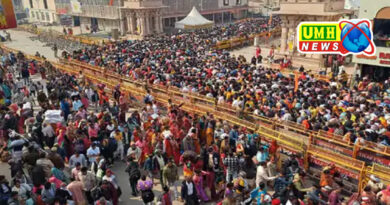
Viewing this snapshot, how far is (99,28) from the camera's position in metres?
53.9

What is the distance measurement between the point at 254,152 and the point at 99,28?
48782mm

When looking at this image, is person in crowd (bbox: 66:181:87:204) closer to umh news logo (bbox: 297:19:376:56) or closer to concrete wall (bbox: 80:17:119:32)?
umh news logo (bbox: 297:19:376:56)

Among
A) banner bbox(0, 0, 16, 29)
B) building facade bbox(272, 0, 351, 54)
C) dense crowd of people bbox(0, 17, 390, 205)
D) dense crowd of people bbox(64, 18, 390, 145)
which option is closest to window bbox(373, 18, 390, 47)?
dense crowd of people bbox(64, 18, 390, 145)

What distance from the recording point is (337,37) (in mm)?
19500

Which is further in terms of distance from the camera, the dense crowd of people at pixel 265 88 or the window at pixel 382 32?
the window at pixel 382 32

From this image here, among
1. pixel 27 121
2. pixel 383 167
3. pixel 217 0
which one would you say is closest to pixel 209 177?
pixel 383 167

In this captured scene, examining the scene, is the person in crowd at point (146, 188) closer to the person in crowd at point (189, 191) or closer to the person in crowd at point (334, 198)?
the person in crowd at point (189, 191)

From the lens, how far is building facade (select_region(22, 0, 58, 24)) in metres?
65.7

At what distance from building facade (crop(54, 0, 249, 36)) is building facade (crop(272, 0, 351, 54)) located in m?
18.7

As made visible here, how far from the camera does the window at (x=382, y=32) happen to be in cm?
1983

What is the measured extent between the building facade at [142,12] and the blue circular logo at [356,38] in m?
27.4

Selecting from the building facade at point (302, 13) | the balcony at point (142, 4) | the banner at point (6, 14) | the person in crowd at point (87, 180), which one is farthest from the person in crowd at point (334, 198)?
the balcony at point (142, 4)

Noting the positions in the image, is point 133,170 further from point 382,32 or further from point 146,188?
point 382,32

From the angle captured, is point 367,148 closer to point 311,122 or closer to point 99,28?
point 311,122
